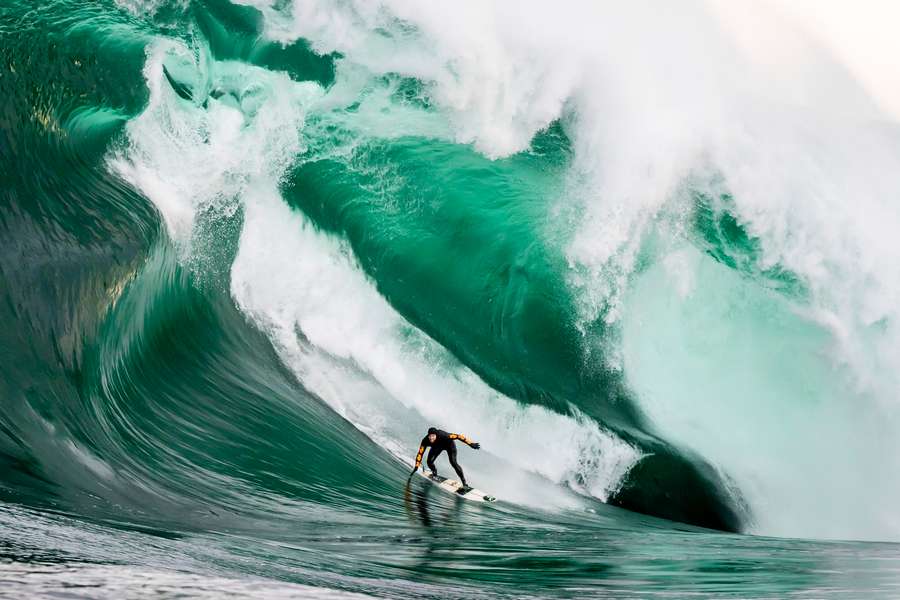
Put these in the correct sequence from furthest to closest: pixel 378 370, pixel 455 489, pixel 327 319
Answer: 1. pixel 327 319
2. pixel 378 370
3. pixel 455 489

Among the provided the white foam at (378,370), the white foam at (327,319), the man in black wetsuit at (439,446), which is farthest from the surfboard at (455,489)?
the white foam at (378,370)

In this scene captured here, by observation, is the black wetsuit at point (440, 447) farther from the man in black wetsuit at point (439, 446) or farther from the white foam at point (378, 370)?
the white foam at point (378, 370)

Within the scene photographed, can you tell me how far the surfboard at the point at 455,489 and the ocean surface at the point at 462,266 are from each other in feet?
0.82

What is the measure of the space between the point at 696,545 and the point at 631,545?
0.65 metres

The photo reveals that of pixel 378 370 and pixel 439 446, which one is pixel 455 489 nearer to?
pixel 439 446

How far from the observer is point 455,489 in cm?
951

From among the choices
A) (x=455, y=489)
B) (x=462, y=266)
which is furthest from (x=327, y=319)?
(x=455, y=489)

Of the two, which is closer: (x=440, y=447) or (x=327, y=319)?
(x=440, y=447)

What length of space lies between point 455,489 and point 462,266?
3.69 metres

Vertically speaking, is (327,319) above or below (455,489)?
above

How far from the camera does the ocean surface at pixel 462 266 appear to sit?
868 cm

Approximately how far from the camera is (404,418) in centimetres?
1098

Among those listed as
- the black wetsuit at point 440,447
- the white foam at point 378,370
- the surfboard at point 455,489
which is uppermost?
the white foam at point 378,370

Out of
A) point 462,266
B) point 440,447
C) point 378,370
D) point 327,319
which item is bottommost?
point 440,447
